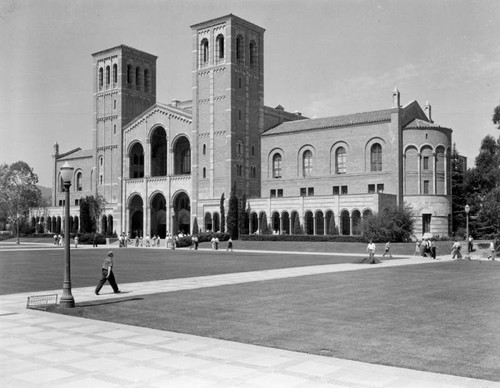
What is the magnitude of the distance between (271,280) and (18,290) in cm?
972

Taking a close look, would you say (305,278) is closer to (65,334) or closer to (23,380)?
(65,334)

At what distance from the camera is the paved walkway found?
840 cm

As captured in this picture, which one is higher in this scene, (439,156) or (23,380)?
(439,156)

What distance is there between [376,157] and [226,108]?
1992 centimetres

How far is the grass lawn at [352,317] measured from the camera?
1045cm

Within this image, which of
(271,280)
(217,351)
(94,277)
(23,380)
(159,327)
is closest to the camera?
(23,380)

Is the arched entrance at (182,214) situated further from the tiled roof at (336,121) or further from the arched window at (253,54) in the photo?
the arched window at (253,54)

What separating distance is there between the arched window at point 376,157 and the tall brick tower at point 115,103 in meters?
37.9

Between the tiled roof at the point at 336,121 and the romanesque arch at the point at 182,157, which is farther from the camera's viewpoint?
the romanesque arch at the point at 182,157

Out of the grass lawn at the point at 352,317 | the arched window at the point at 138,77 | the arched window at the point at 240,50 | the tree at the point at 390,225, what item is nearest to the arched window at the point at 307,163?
the arched window at the point at 240,50

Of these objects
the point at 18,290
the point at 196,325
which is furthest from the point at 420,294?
the point at 18,290

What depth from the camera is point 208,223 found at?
241 ft

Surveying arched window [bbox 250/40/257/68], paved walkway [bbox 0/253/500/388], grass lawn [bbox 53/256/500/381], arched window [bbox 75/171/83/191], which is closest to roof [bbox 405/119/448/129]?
arched window [bbox 250/40/257/68]

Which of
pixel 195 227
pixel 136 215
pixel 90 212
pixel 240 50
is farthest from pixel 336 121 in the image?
pixel 90 212
